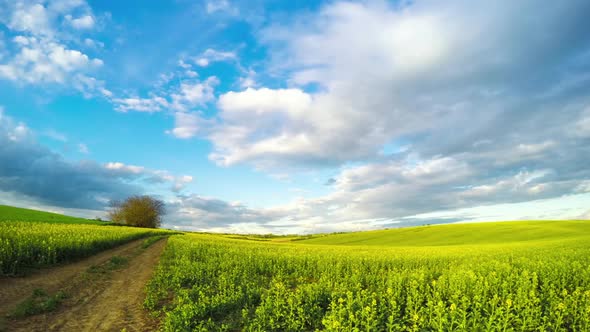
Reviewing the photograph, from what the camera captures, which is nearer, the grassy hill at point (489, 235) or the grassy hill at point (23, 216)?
the grassy hill at point (23, 216)

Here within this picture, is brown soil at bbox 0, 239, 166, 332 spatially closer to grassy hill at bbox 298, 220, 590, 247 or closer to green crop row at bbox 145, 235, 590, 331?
green crop row at bbox 145, 235, 590, 331

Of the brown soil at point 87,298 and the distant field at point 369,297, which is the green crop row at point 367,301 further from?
the brown soil at point 87,298

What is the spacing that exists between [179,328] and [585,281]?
1778 cm

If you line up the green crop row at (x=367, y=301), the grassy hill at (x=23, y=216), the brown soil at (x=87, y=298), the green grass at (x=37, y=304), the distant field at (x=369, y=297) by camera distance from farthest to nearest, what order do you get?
the grassy hill at (x=23, y=216), the green grass at (x=37, y=304), the brown soil at (x=87, y=298), the distant field at (x=369, y=297), the green crop row at (x=367, y=301)

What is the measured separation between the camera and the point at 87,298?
14.2 m

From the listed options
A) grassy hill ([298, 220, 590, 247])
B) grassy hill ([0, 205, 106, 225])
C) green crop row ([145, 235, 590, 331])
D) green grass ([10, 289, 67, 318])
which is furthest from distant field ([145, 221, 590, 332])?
grassy hill ([0, 205, 106, 225])

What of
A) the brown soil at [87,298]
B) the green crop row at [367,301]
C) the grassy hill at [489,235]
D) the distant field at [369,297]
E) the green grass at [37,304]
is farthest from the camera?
the grassy hill at [489,235]

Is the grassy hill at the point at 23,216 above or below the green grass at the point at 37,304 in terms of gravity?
above

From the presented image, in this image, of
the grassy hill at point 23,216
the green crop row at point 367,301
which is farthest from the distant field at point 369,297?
the grassy hill at point 23,216

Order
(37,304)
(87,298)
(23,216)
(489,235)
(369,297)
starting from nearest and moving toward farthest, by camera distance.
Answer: (369,297) < (37,304) < (87,298) < (23,216) < (489,235)

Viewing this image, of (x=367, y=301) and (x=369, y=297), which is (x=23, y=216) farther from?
(x=369, y=297)

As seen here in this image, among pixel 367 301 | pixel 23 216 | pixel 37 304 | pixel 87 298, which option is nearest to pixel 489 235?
pixel 367 301

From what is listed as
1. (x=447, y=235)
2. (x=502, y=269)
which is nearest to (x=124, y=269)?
(x=502, y=269)

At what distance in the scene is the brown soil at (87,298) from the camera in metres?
10.9
